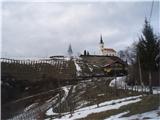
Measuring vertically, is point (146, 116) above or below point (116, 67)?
below

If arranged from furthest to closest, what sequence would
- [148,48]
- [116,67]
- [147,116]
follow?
1. [116,67]
2. [148,48]
3. [147,116]

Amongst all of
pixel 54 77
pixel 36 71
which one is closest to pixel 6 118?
pixel 36 71

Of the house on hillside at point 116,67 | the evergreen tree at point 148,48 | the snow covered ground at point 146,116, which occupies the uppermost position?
the house on hillside at point 116,67

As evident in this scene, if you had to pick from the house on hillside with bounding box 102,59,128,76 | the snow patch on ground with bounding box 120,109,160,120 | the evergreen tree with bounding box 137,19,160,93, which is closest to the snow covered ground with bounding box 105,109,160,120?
the snow patch on ground with bounding box 120,109,160,120

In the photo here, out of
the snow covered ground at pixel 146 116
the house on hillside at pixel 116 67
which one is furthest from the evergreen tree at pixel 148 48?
the house on hillside at pixel 116 67

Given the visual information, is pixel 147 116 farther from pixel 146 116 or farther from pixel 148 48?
pixel 148 48

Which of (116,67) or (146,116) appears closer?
(146,116)

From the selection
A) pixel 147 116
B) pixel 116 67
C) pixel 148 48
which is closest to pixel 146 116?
pixel 147 116

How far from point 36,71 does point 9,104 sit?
22.5m

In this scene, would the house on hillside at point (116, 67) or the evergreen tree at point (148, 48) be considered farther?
the house on hillside at point (116, 67)

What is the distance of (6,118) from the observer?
32469mm

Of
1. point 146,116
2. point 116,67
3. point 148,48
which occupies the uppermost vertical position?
point 116,67

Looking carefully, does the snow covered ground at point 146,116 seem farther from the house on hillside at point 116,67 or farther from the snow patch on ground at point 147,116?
the house on hillside at point 116,67

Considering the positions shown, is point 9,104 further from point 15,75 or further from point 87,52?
point 87,52
